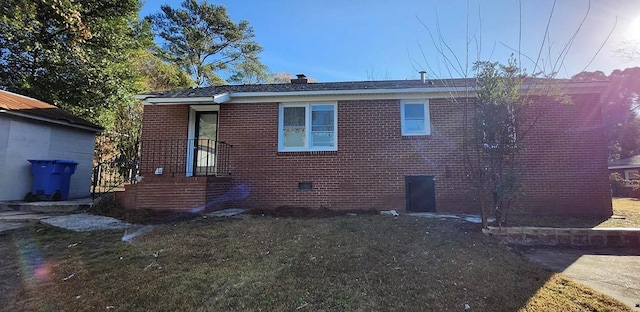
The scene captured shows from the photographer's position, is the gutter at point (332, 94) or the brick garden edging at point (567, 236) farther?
the gutter at point (332, 94)

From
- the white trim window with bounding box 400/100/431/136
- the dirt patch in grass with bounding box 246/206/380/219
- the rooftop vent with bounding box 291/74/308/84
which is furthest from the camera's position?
the rooftop vent with bounding box 291/74/308/84

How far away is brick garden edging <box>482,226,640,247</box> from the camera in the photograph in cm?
518

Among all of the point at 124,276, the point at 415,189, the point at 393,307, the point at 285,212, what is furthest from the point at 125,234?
the point at 415,189

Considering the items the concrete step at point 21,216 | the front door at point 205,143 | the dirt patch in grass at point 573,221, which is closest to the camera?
the dirt patch in grass at point 573,221

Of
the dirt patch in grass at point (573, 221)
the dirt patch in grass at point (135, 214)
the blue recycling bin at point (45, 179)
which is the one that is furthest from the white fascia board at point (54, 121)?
the dirt patch in grass at point (573, 221)

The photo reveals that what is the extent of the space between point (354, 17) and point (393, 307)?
904 cm

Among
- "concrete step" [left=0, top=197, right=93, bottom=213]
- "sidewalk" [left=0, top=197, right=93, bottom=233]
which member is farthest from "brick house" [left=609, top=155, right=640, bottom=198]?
"sidewalk" [left=0, top=197, right=93, bottom=233]

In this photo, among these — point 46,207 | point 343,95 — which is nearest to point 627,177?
point 343,95

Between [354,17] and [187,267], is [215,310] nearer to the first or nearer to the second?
[187,267]

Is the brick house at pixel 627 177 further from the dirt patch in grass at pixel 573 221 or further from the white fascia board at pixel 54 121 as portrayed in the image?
the white fascia board at pixel 54 121

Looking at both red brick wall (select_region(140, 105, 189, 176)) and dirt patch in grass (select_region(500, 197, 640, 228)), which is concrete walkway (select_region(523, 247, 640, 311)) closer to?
dirt patch in grass (select_region(500, 197, 640, 228))

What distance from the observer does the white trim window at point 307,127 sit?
8.46 meters

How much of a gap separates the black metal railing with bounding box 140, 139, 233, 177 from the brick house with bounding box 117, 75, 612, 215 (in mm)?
27

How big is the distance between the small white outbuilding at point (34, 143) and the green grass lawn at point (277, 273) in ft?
15.0
